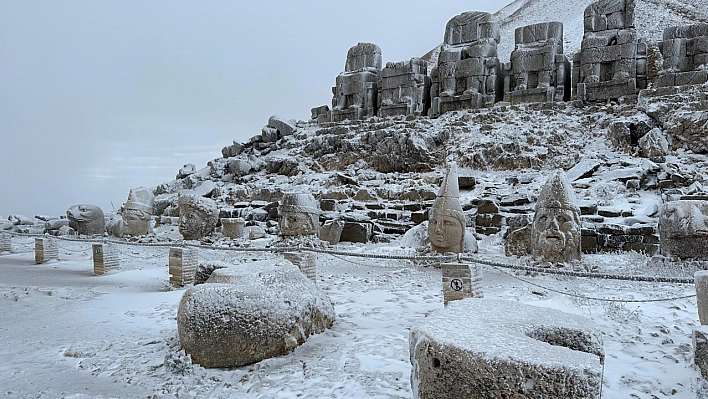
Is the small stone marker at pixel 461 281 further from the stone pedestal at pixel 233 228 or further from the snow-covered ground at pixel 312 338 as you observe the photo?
the stone pedestal at pixel 233 228

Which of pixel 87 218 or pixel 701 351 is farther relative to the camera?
pixel 87 218

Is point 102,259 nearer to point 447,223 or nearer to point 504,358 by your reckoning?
point 447,223

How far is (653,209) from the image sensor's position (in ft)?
33.1

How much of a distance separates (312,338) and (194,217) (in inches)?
301

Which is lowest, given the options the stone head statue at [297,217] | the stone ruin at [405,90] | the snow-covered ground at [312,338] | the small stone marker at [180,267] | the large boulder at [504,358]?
the snow-covered ground at [312,338]

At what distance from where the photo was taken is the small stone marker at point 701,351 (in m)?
2.91

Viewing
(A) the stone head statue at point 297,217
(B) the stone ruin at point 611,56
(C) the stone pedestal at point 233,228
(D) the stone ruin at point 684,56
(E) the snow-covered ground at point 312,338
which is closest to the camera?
(E) the snow-covered ground at point 312,338

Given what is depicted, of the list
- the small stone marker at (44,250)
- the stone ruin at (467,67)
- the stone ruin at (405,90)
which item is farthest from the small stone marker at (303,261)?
the stone ruin at (405,90)

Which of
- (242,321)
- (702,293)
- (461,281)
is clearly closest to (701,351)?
(702,293)

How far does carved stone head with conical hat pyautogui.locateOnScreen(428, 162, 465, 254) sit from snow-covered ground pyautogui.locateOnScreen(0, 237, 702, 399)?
0.58 meters

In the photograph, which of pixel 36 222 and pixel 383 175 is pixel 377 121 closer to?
pixel 383 175

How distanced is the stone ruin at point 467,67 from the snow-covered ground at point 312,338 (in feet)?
48.7

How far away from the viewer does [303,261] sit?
6.50 metres

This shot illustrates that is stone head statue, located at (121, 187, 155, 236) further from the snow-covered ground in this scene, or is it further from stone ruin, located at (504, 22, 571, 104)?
stone ruin, located at (504, 22, 571, 104)
